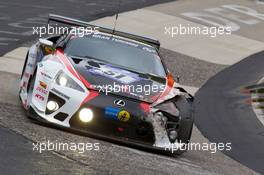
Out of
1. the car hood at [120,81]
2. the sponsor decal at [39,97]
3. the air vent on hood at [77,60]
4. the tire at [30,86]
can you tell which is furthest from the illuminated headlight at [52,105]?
the air vent on hood at [77,60]

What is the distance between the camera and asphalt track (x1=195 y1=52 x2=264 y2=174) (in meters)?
11.6

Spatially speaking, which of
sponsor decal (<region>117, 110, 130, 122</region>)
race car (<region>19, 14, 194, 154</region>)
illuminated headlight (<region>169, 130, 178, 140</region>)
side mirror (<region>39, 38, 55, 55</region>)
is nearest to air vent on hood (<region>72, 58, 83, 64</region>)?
race car (<region>19, 14, 194, 154</region>)

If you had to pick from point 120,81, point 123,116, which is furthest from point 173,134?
point 120,81

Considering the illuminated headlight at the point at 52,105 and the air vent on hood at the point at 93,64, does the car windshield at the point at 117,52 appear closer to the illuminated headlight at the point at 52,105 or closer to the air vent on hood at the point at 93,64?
the air vent on hood at the point at 93,64

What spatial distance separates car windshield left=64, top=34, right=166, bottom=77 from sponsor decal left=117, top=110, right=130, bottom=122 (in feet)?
4.17

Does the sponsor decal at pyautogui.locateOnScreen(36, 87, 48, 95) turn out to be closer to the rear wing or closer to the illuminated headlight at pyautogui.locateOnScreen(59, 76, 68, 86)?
the illuminated headlight at pyautogui.locateOnScreen(59, 76, 68, 86)

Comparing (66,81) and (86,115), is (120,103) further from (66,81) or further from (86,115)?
(66,81)

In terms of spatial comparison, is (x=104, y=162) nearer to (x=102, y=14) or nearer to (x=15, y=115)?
(x=15, y=115)

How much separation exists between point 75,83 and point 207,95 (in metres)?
7.35

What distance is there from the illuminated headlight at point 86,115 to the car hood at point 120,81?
13.9 inches

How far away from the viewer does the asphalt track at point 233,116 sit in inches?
459

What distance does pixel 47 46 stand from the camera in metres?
9.98

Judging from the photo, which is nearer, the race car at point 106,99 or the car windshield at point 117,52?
the race car at point 106,99

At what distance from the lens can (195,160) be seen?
9586 mm
